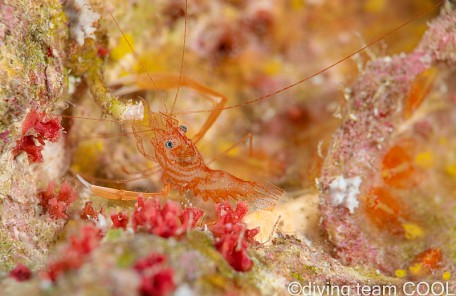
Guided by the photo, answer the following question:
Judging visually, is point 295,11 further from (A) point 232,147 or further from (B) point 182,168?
(B) point 182,168

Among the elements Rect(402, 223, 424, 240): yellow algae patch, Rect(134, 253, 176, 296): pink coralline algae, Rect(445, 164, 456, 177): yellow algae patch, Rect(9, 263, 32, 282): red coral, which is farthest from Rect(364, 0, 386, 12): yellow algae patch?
Rect(9, 263, 32, 282): red coral

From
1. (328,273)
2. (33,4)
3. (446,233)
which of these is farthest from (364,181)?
(33,4)

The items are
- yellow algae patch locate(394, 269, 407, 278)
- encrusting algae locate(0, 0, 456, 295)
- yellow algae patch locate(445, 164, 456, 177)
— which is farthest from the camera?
yellow algae patch locate(445, 164, 456, 177)

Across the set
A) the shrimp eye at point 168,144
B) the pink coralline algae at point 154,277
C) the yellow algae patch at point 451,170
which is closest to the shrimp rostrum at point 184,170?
the shrimp eye at point 168,144

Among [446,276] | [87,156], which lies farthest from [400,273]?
[87,156]

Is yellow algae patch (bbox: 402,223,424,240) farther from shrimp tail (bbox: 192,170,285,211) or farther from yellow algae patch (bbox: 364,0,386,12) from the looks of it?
yellow algae patch (bbox: 364,0,386,12)

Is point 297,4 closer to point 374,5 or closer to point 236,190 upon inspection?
point 374,5
